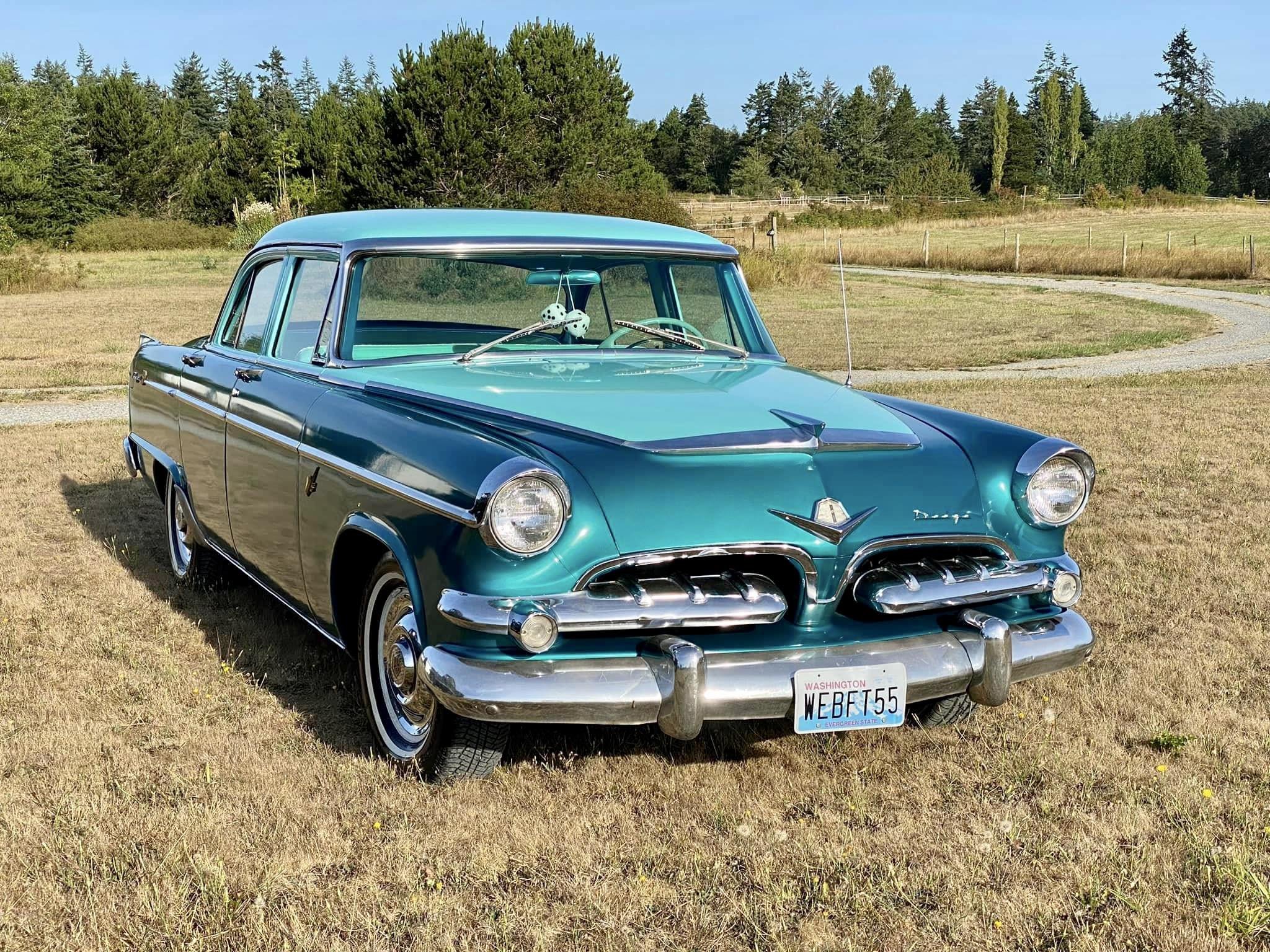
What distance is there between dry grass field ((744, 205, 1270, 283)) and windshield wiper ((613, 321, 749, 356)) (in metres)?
25.6

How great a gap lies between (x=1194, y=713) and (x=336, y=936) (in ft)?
9.61

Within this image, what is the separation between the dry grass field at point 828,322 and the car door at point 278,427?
981 cm

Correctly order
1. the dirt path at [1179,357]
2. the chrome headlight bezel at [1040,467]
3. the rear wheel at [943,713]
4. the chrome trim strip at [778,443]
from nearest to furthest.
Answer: the chrome trim strip at [778,443], the chrome headlight bezel at [1040,467], the rear wheel at [943,713], the dirt path at [1179,357]

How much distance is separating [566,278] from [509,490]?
179 centimetres

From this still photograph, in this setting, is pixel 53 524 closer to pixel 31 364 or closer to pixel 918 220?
pixel 31 364

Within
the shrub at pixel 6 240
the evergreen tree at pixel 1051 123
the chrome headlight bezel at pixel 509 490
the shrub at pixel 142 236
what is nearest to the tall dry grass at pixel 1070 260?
the shrub at pixel 6 240

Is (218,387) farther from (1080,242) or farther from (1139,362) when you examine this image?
(1080,242)

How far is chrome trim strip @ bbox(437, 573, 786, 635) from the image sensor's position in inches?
127

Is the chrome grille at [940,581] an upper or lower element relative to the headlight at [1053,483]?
lower

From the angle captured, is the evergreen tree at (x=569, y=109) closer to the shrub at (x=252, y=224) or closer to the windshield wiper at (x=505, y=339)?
the shrub at (x=252, y=224)

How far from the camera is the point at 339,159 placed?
1887 inches

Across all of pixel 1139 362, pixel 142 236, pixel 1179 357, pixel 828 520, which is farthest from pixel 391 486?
pixel 142 236

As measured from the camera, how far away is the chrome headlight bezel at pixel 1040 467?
3.84m

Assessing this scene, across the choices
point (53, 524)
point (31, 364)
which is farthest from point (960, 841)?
point (31, 364)
